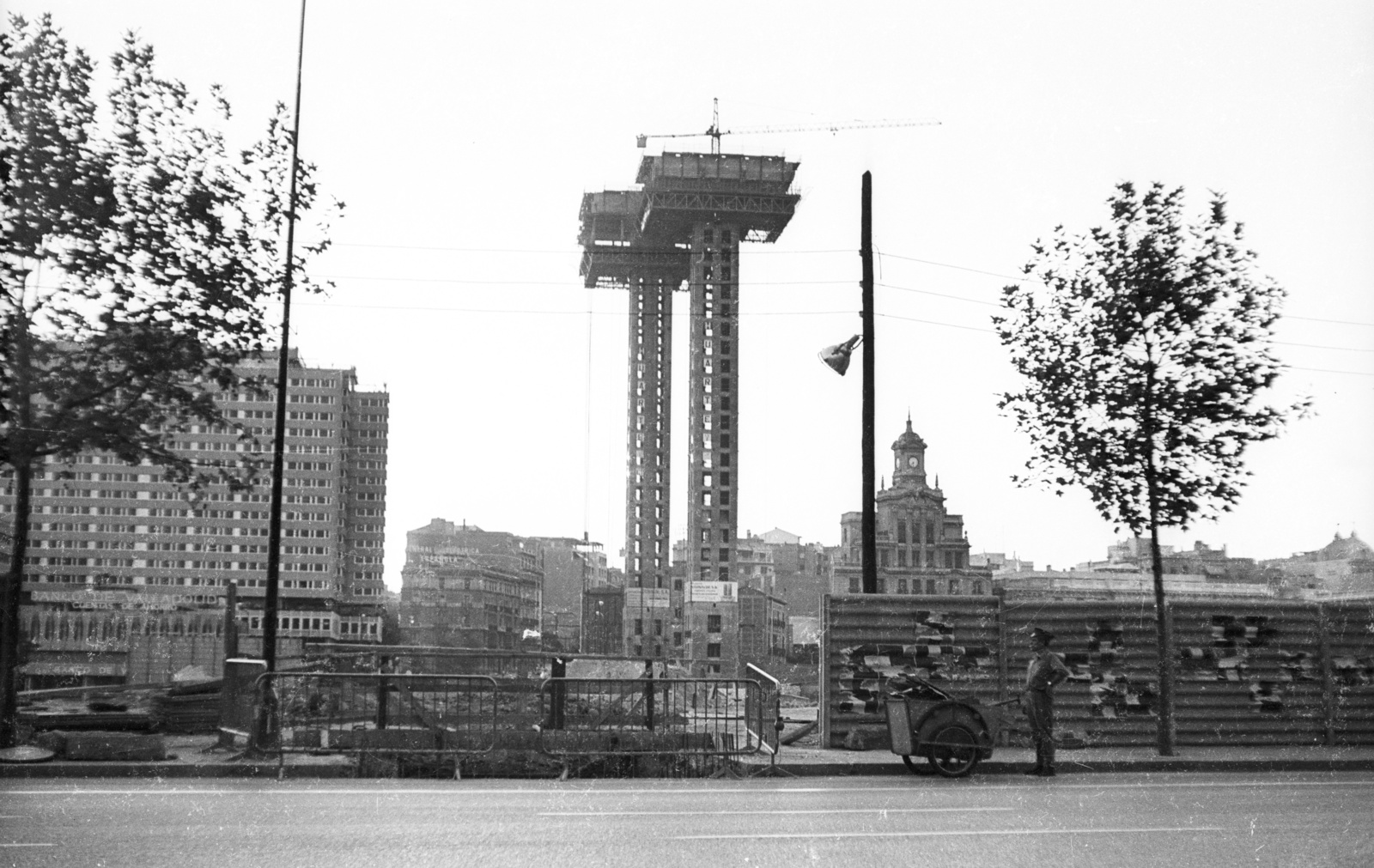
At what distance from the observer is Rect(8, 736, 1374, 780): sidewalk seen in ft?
47.9

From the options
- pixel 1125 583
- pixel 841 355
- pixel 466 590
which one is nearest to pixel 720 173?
pixel 466 590

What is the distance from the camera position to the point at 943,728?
1503 cm

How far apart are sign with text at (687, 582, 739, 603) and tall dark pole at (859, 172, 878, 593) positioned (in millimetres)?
119751

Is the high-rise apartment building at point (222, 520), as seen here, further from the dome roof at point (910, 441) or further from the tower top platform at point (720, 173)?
the tower top platform at point (720, 173)

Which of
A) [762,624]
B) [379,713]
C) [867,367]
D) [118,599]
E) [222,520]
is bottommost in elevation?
[762,624]

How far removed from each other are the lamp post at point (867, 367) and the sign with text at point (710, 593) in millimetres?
119702

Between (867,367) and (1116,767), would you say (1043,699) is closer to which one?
(1116,767)

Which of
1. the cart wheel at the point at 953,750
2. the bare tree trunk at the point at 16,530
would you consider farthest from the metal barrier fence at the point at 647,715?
the bare tree trunk at the point at 16,530

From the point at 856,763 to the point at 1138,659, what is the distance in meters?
5.67

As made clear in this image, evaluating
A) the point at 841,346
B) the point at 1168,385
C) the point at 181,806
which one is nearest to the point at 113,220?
the point at 181,806

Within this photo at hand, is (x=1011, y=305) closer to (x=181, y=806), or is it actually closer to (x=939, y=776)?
(x=939, y=776)

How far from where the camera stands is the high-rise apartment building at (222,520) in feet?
87.6

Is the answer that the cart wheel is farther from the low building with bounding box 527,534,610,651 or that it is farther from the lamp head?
the low building with bounding box 527,534,610,651

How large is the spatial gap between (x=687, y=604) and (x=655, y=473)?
25.9 meters
